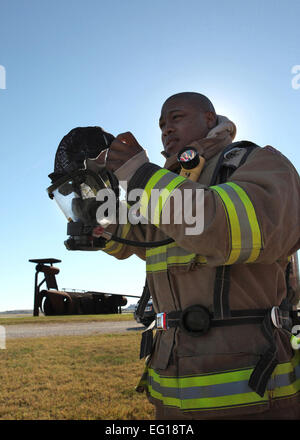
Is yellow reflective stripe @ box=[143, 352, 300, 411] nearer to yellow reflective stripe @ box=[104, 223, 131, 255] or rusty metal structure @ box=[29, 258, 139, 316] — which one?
yellow reflective stripe @ box=[104, 223, 131, 255]

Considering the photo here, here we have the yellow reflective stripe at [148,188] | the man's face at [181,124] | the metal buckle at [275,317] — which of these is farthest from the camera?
the man's face at [181,124]

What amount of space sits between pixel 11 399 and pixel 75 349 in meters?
2.74

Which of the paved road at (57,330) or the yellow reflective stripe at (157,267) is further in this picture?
the paved road at (57,330)

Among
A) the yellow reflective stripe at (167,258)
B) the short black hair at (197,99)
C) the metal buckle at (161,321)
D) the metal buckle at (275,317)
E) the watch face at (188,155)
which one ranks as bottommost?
the metal buckle at (161,321)

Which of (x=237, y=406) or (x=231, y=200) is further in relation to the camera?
(x=237, y=406)

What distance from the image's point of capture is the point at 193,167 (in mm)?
1729

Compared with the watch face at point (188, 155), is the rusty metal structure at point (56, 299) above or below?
below

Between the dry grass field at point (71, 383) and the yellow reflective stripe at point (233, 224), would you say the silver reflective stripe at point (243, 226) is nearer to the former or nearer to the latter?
the yellow reflective stripe at point (233, 224)

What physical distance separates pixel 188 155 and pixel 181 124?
62 centimetres

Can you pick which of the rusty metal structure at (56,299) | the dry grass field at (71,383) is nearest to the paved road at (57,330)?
the dry grass field at (71,383)

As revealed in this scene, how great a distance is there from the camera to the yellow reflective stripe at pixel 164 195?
4.45 feet

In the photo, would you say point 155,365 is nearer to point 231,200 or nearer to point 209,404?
point 209,404
